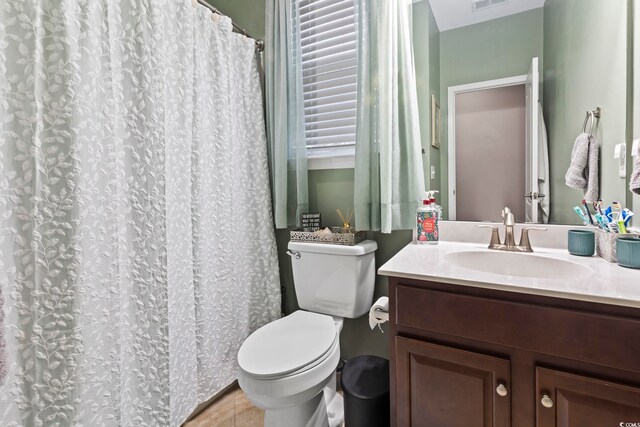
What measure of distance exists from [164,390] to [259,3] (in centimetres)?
216

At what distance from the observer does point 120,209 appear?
1.05 meters

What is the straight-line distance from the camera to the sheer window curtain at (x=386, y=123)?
4.39 ft

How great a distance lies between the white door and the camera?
1.19 meters

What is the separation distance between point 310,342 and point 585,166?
1.25 meters

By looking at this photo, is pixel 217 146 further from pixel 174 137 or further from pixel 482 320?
pixel 482 320

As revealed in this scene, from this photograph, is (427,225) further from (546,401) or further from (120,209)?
(120,209)

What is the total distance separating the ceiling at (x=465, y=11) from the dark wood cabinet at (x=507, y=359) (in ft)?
3.86

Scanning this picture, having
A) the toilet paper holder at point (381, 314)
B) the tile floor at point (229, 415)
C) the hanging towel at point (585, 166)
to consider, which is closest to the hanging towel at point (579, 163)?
the hanging towel at point (585, 166)

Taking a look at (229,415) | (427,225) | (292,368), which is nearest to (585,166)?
(427,225)

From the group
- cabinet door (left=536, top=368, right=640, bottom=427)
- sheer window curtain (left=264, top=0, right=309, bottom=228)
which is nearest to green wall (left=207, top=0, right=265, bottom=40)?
sheer window curtain (left=264, top=0, right=309, bottom=228)

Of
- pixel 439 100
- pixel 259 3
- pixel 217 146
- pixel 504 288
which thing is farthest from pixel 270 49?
pixel 504 288

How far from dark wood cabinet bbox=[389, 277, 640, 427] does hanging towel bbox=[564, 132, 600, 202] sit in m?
0.62

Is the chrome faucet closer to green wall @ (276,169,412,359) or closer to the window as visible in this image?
green wall @ (276,169,412,359)

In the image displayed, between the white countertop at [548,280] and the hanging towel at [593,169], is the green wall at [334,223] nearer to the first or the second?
the white countertop at [548,280]
